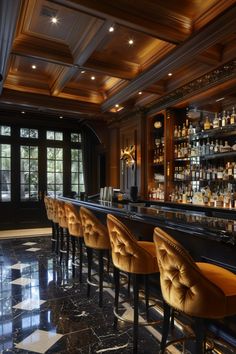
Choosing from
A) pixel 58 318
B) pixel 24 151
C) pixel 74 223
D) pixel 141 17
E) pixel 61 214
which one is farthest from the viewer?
pixel 24 151

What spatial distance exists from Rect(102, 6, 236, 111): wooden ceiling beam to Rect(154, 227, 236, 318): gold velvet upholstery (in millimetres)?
2460

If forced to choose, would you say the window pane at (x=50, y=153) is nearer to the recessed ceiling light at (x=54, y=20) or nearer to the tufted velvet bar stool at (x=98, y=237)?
the recessed ceiling light at (x=54, y=20)

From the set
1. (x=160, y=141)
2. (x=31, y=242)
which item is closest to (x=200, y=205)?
(x=160, y=141)

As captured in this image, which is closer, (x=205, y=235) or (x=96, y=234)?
(x=205, y=235)

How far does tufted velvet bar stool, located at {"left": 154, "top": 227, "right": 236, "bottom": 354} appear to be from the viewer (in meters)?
1.41

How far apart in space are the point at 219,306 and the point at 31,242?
557 cm

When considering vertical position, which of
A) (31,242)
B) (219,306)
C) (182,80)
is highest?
(182,80)

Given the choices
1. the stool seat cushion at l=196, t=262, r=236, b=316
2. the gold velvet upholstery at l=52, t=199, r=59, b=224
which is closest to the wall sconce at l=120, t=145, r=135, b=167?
the gold velvet upholstery at l=52, t=199, r=59, b=224

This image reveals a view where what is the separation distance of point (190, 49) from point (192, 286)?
296 centimetres

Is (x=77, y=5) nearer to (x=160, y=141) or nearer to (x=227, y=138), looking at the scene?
(x=227, y=138)

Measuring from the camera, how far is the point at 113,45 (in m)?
3.96

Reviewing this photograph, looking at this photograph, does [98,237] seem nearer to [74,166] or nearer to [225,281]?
[225,281]

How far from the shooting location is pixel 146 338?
2.35m

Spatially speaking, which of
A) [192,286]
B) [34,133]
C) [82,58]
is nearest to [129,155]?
[82,58]
